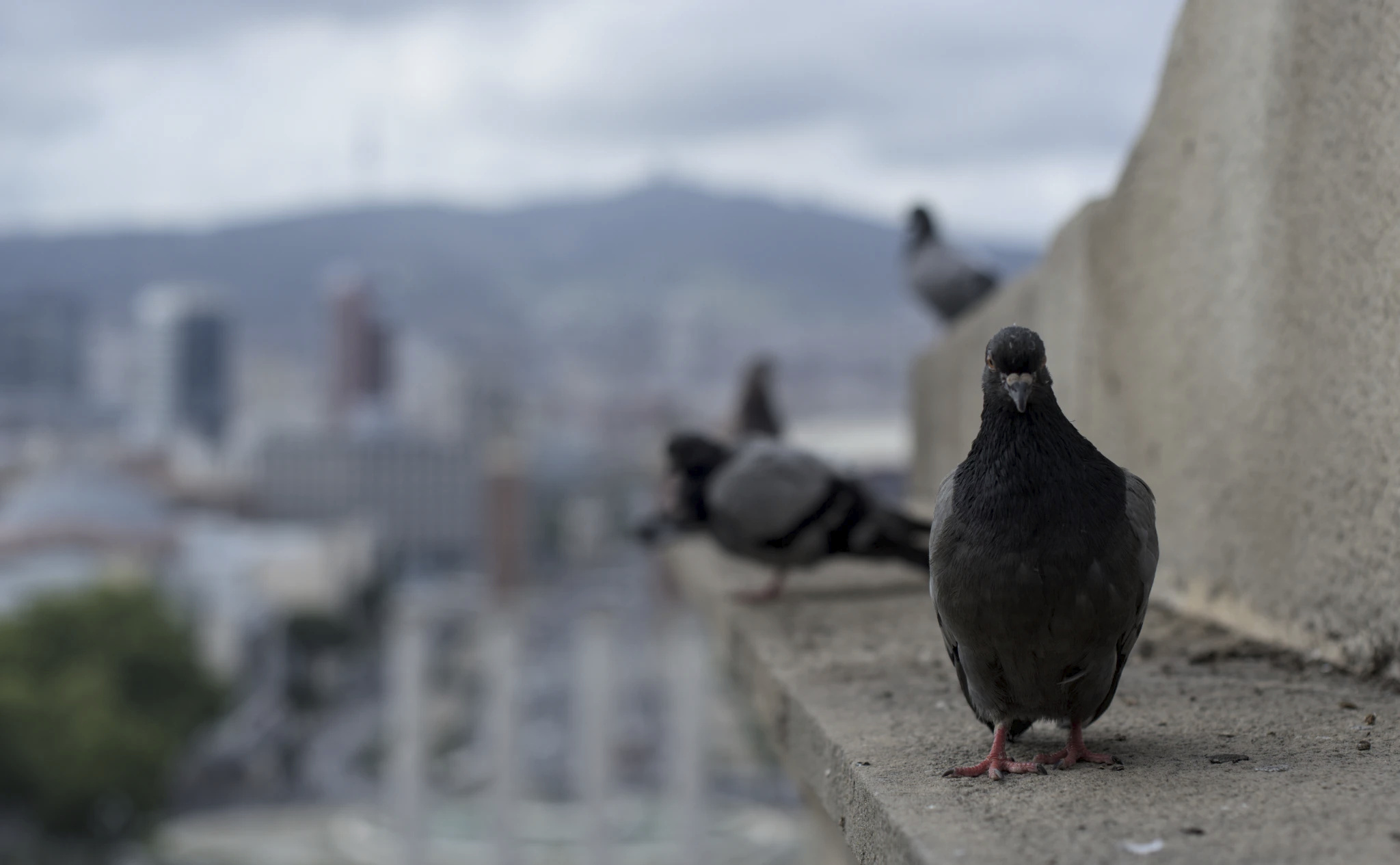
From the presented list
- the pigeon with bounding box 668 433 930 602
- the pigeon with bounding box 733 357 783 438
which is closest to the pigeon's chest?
the pigeon with bounding box 668 433 930 602

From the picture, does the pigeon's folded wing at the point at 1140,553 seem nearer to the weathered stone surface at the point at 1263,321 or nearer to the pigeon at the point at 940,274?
the weathered stone surface at the point at 1263,321

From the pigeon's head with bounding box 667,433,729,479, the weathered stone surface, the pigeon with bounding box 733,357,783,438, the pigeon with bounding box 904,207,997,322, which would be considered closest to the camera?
the weathered stone surface

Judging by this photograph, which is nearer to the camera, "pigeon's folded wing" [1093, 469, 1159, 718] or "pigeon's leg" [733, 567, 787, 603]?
"pigeon's folded wing" [1093, 469, 1159, 718]

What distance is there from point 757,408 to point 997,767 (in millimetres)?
5777

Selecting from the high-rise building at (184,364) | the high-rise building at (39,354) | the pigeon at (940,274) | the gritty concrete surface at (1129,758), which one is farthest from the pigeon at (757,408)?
the high-rise building at (39,354)

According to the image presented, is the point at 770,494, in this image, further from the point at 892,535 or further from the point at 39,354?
the point at 39,354

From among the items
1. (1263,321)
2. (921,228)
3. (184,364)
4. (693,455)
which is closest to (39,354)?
(184,364)

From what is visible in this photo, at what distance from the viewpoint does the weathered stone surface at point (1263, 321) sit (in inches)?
110

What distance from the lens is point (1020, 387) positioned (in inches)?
80.5

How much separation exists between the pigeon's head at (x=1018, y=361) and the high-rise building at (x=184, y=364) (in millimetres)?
132485

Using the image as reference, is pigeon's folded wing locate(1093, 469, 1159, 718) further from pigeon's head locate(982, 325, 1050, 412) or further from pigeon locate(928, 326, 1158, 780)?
pigeon's head locate(982, 325, 1050, 412)

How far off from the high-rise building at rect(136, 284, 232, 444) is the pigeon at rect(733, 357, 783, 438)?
12684cm

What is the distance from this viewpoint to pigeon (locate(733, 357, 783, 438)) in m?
7.84

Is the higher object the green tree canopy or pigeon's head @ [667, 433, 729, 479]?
pigeon's head @ [667, 433, 729, 479]
